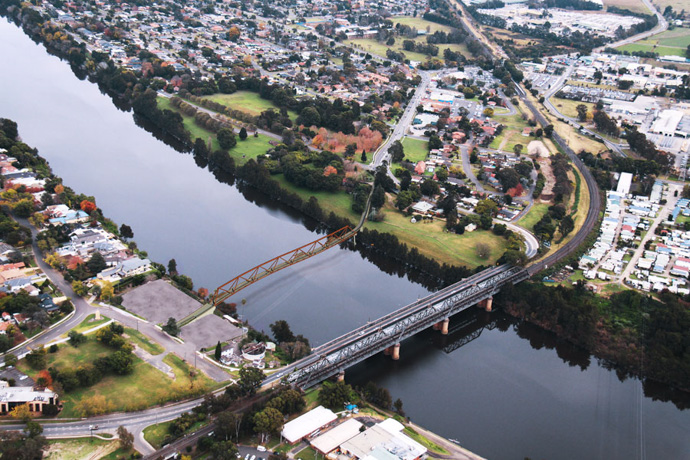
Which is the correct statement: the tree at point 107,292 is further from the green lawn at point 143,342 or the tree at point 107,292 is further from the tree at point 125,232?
the tree at point 125,232

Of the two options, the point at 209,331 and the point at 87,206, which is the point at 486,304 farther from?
the point at 87,206

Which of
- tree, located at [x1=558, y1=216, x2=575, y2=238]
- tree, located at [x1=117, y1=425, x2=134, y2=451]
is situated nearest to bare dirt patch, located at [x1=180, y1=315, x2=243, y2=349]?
tree, located at [x1=117, y1=425, x2=134, y2=451]

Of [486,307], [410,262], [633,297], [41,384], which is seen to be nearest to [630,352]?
[633,297]

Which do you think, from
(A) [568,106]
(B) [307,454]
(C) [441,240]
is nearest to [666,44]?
(A) [568,106]

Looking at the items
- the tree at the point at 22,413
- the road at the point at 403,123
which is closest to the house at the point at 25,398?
the tree at the point at 22,413

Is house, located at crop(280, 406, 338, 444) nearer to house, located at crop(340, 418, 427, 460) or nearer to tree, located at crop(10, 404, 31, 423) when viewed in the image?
house, located at crop(340, 418, 427, 460)

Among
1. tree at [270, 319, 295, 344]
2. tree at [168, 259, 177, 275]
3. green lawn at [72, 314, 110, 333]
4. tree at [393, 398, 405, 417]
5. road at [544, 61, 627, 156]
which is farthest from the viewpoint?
road at [544, 61, 627, 156]

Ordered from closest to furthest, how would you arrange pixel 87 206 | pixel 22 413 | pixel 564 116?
pixel 22 413 < pixel 87 206 < pixel 564 116
